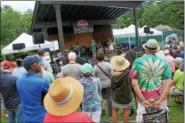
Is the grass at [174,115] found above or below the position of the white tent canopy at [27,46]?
below

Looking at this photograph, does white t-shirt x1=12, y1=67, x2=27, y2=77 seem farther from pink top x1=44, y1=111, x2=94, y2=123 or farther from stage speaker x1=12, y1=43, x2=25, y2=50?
stage speaker x1=12, y1=43, x2=25, y2=50

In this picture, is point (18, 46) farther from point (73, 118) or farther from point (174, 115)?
point (73, 118)

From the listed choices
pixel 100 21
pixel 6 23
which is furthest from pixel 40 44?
pixel 6 23

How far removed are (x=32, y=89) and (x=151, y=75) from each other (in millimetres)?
1522

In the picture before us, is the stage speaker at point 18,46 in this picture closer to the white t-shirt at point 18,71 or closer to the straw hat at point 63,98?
the white t-shirt at point 18,71

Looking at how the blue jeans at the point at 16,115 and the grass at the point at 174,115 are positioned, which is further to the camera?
the grass at the point at 174,115

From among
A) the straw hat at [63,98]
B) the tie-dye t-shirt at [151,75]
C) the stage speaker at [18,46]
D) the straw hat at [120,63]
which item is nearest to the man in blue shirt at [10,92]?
the straw hat at [120,63]

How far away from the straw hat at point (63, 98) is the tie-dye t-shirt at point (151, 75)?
184 centimetres

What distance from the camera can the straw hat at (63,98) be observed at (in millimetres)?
2951

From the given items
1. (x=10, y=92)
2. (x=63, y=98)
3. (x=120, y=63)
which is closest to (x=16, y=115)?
(x=10, y=92)

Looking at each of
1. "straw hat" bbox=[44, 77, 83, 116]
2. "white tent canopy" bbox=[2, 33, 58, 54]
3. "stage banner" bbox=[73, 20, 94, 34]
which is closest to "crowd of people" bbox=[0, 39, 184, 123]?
"straw hat" bbox=[44, 77, 83, 116]

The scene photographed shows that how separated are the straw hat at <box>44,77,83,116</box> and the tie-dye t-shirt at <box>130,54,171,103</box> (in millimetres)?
1836

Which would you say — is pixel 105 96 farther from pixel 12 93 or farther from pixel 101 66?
pixel 12 93

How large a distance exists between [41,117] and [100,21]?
29.4m
